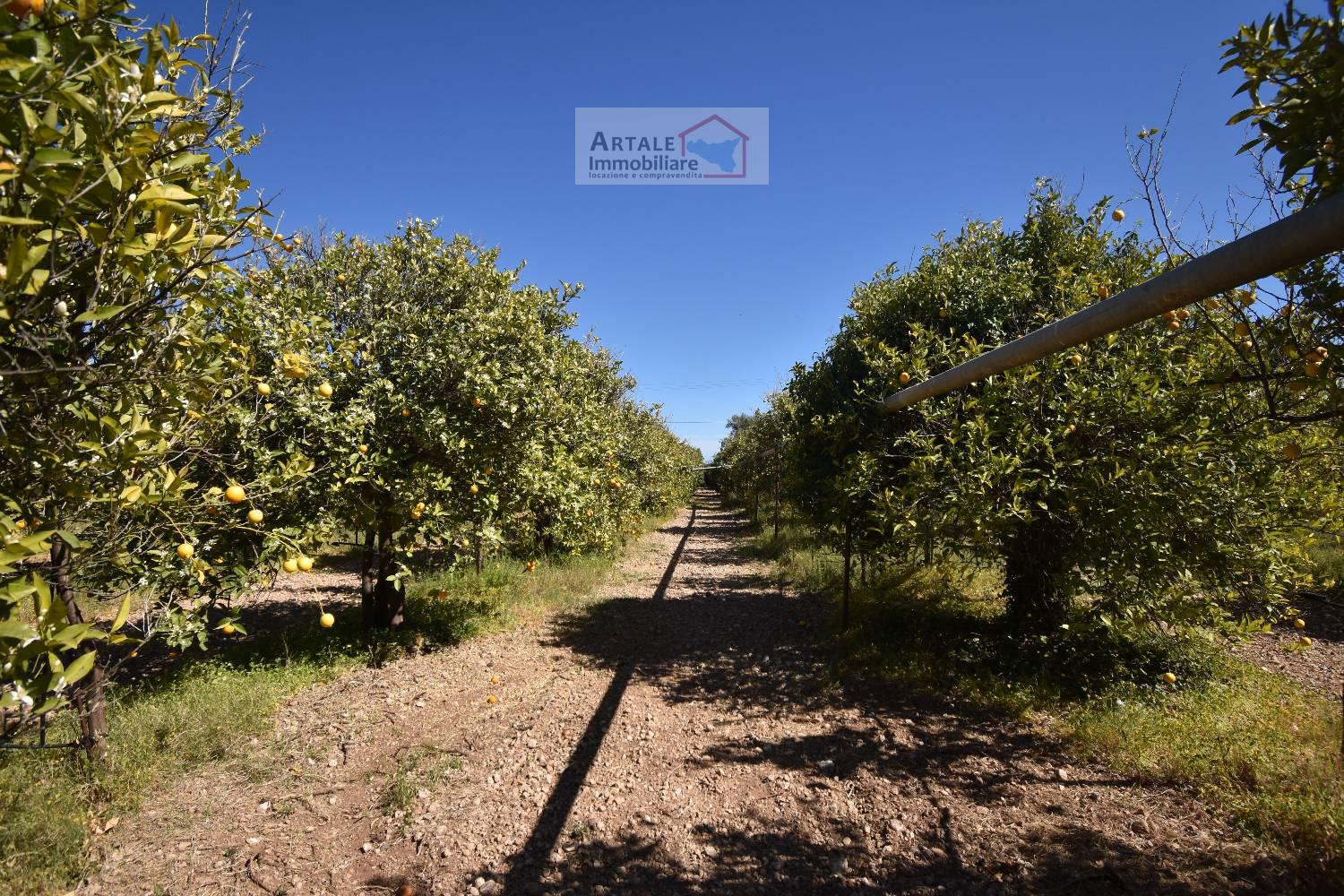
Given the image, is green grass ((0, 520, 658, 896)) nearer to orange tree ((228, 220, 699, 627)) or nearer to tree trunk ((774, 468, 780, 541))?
orange tree ((228, 220, 699, 627))

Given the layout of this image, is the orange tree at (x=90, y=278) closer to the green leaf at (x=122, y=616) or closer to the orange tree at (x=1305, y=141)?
the green leaf at (x=122, y=616)

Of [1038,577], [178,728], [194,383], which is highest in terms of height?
[194,383]

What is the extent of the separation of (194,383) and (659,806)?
3.38 metres

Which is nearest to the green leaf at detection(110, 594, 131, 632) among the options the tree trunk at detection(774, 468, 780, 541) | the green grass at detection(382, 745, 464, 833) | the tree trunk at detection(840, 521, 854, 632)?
the green grass at detection(382, 745, 464, 833)

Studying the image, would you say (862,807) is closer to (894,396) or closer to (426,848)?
(426,848)

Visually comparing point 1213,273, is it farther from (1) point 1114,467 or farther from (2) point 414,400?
(2) point 414,400

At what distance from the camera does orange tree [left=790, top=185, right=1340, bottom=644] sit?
3.99m

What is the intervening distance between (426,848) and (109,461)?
8.80 ft

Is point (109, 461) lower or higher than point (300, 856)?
higher

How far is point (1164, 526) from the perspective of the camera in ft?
13.2

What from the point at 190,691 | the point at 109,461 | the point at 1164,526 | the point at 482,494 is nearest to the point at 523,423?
the point at 482,494

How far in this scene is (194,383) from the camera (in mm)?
1933

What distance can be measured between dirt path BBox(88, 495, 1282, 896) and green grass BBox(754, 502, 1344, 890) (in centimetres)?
23

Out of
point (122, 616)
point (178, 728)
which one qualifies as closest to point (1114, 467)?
point (122, 616)
